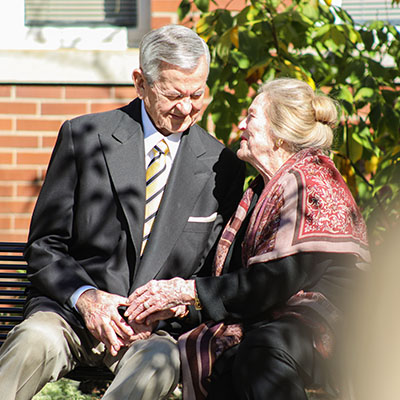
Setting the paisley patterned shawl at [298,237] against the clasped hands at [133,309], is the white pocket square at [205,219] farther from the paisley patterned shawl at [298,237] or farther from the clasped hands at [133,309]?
the clasped hands at [133,309]

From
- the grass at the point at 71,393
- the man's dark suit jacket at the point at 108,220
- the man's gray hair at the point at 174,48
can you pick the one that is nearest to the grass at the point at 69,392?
the grass at the point at 71,393

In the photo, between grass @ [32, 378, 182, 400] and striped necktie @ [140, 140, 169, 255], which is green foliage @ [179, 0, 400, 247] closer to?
striped necktie @ [140, 140, 169, 255]

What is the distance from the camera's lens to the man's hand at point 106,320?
3066mm

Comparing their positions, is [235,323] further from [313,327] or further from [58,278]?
[58,278]

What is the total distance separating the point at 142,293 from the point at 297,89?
43.9 inches

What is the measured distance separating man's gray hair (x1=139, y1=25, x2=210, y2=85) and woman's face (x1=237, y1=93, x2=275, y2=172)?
0.33 meters

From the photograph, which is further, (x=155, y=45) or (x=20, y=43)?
(x=20, y=43)

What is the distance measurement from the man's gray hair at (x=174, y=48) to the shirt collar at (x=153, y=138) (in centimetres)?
26

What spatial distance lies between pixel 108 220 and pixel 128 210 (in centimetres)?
11

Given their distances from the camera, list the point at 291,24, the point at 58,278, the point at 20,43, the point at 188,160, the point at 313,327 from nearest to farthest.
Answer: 1. the point at 313,327
2. the point at 58,278
3. the point at 188,160
4. the point at 291,24
5. the point at 20,43

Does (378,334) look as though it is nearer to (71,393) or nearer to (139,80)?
(139,80)

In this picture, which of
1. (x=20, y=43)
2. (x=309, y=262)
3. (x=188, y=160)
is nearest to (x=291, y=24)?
(x=188, y=160)

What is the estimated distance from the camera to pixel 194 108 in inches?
133

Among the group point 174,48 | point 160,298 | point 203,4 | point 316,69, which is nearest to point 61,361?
point 160,298
